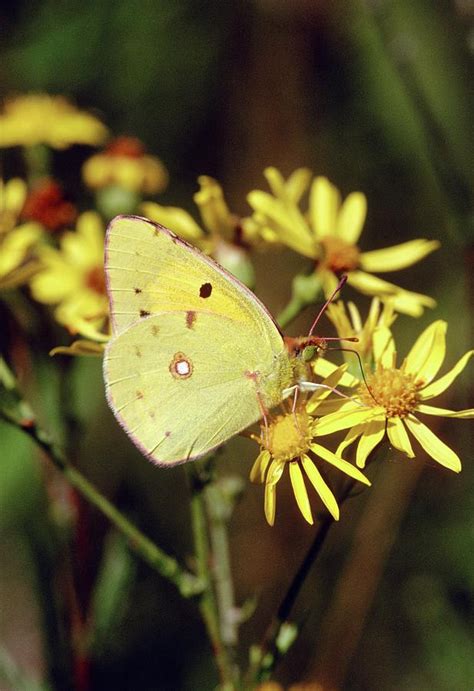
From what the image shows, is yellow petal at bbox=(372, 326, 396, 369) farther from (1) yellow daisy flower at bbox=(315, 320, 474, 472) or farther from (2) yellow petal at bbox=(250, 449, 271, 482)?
(2) yellow petal at bbox=(250, 449, 271, 482)

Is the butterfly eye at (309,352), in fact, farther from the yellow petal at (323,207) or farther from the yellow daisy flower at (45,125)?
the yellow daisy flower at (45,125)

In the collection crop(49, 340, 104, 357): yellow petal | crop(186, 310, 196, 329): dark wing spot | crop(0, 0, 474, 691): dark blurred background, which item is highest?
crop(49, 340, 104, 357): yellow petal

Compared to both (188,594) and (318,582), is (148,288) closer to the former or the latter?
(188,594)

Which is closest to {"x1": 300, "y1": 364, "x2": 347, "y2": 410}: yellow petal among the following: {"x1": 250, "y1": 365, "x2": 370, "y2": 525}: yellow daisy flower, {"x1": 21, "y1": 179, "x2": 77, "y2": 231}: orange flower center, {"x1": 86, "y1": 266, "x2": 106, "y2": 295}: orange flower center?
{"x1": 250, "y1": 365, "x2": 370, "y2": 525}: yellow daisy flower

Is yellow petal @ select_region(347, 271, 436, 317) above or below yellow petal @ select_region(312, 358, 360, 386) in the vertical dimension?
below

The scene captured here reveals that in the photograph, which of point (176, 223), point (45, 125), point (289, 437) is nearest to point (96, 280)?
point (176, 223)

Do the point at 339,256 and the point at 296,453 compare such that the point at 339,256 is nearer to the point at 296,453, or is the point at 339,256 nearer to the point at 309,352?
the point at 309,352
